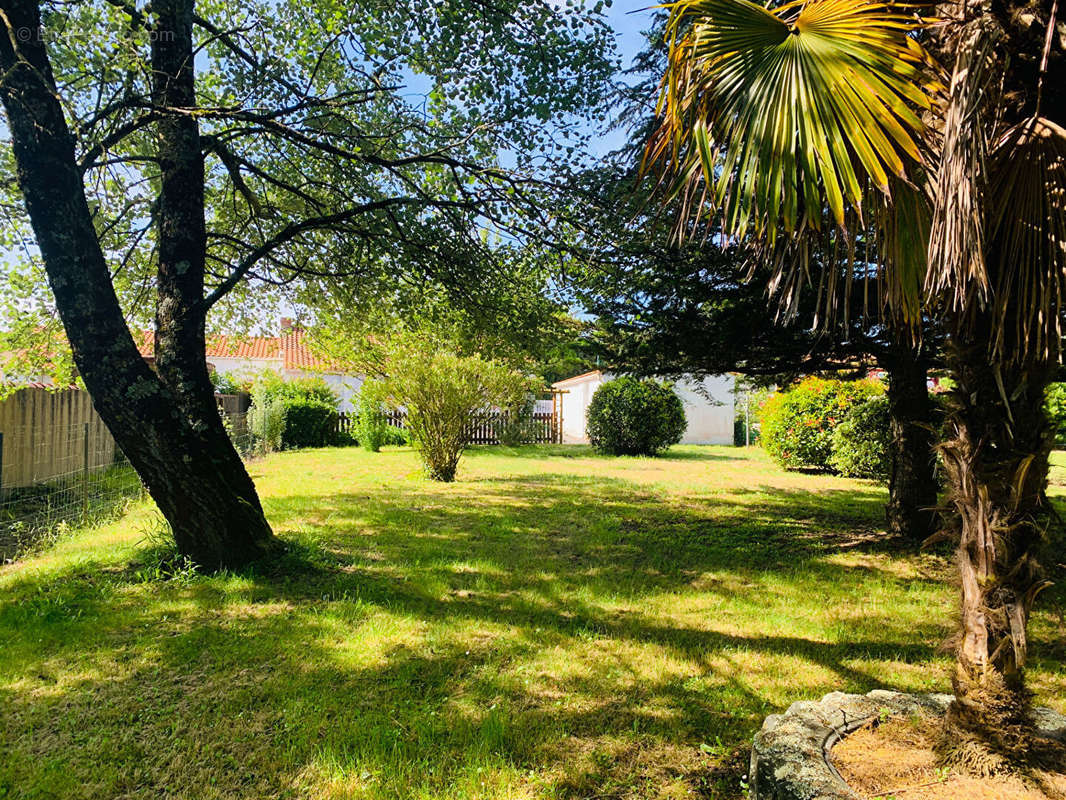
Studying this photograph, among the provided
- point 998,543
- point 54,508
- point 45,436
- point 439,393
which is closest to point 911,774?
point 998,543

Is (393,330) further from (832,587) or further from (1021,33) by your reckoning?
(1021,33)

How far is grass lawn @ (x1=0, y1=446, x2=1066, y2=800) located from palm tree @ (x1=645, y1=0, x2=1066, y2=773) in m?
1.37

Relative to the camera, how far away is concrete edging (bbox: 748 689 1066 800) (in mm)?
2016

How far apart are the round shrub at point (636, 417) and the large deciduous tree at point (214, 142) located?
12.5 meters

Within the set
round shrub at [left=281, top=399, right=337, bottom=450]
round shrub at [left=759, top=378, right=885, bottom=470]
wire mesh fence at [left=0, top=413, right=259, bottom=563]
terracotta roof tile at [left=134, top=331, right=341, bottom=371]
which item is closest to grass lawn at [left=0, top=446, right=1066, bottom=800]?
wire mesh fence at [left=0, top=413, right=259, bottom=563]

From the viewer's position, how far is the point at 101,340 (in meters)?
4.88

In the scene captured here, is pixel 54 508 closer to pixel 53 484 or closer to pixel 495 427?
pixel 53 484

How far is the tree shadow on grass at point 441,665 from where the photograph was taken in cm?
273

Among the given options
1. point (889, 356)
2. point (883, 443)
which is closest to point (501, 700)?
point (889, 356)

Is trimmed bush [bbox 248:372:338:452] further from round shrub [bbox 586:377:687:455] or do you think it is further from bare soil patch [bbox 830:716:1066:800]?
bare soil patch [bbox 830:716:1066:800]

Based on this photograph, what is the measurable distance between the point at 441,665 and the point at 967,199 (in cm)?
360

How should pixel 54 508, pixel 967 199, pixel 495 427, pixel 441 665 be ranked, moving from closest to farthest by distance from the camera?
pixel 967 199 < pixel 441 665 < pixel 54 508 < pixel 495 427

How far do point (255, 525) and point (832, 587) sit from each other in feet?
18.0

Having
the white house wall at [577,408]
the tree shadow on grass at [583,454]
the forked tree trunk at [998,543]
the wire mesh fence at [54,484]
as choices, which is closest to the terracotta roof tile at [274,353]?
the wire mesh fence at [54,484]
